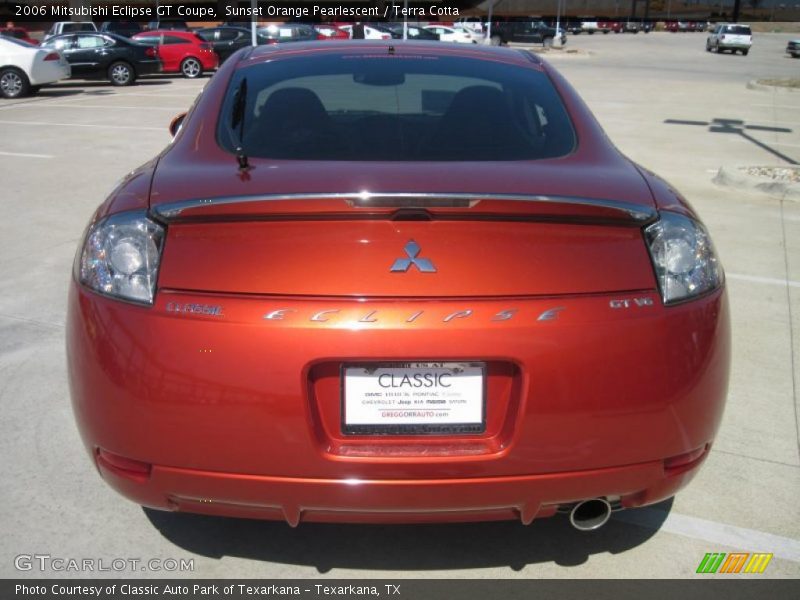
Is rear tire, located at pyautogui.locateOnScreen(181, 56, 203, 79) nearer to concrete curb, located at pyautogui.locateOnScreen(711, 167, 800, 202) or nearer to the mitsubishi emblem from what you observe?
concrete curb, located at pyautogui.locateOnScreen(711, 167, 800, 202)

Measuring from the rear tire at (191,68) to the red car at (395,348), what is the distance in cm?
2408

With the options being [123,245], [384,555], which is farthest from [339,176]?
[384,555]

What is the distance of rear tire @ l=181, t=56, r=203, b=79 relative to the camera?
24.7 m

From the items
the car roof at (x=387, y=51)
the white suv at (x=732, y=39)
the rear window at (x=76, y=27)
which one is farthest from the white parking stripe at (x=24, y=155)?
the white suv at (x=732, y=39)

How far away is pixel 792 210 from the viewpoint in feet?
25.1

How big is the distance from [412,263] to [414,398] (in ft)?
1.15

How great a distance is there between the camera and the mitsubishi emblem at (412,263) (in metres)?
2.10

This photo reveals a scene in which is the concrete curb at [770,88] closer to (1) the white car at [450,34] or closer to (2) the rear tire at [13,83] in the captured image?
(2) the rear tire at [13,83]

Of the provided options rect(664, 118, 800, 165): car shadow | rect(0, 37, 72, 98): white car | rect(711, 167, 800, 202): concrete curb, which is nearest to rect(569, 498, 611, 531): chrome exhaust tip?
rect(711, 167, 800, 202): concrete curb

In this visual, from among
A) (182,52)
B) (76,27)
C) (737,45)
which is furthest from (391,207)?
(737,45)

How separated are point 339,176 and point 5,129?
1263 cm

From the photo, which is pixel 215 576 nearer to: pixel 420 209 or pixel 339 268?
pixel 339 268

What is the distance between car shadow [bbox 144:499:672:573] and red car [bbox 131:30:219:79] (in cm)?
2375

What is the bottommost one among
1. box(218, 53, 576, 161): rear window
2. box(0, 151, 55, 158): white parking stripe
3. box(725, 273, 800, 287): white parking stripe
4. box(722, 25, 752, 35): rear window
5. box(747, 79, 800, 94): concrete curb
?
box(722, 25, 752, 35): rear window
